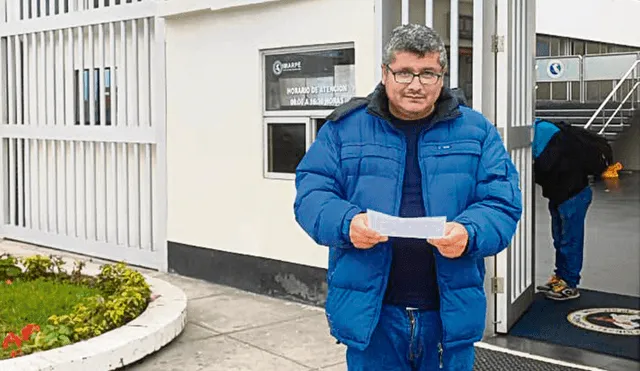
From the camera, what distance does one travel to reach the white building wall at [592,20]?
2089cm

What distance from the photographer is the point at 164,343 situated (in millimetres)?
5867

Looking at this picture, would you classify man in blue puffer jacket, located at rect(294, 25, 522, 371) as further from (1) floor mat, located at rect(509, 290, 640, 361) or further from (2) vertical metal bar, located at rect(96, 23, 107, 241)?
(2) vertical metal bar, located at rect(96, 23, 107, 241)

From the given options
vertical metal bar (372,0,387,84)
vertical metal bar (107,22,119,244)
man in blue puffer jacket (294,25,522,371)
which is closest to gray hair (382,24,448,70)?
man in blue puffer jacket (294,25,522,371)

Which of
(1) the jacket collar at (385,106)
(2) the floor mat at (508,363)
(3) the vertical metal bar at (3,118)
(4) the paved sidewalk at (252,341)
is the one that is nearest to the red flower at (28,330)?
(4) the paved sidewalk at (252,341)

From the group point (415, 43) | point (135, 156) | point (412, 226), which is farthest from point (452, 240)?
point (135, 156)

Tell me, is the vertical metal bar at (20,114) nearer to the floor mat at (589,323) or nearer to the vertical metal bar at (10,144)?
the vertical metal bar at (10,144)

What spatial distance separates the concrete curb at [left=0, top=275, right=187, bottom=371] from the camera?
502 cm

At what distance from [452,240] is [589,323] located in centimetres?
416

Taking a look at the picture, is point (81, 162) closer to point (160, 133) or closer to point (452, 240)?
point (160, 133)

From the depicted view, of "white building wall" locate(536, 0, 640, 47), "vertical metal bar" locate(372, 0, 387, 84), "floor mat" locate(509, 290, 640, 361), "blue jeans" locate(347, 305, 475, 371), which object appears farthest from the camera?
"white building wall" locate(536, 0, 640, 47)

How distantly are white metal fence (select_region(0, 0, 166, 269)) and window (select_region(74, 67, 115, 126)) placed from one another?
0.04 ft

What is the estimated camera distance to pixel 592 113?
22203 mm

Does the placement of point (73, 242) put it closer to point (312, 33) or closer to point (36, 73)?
point (36, 73)

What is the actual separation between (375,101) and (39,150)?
26.8 ft
